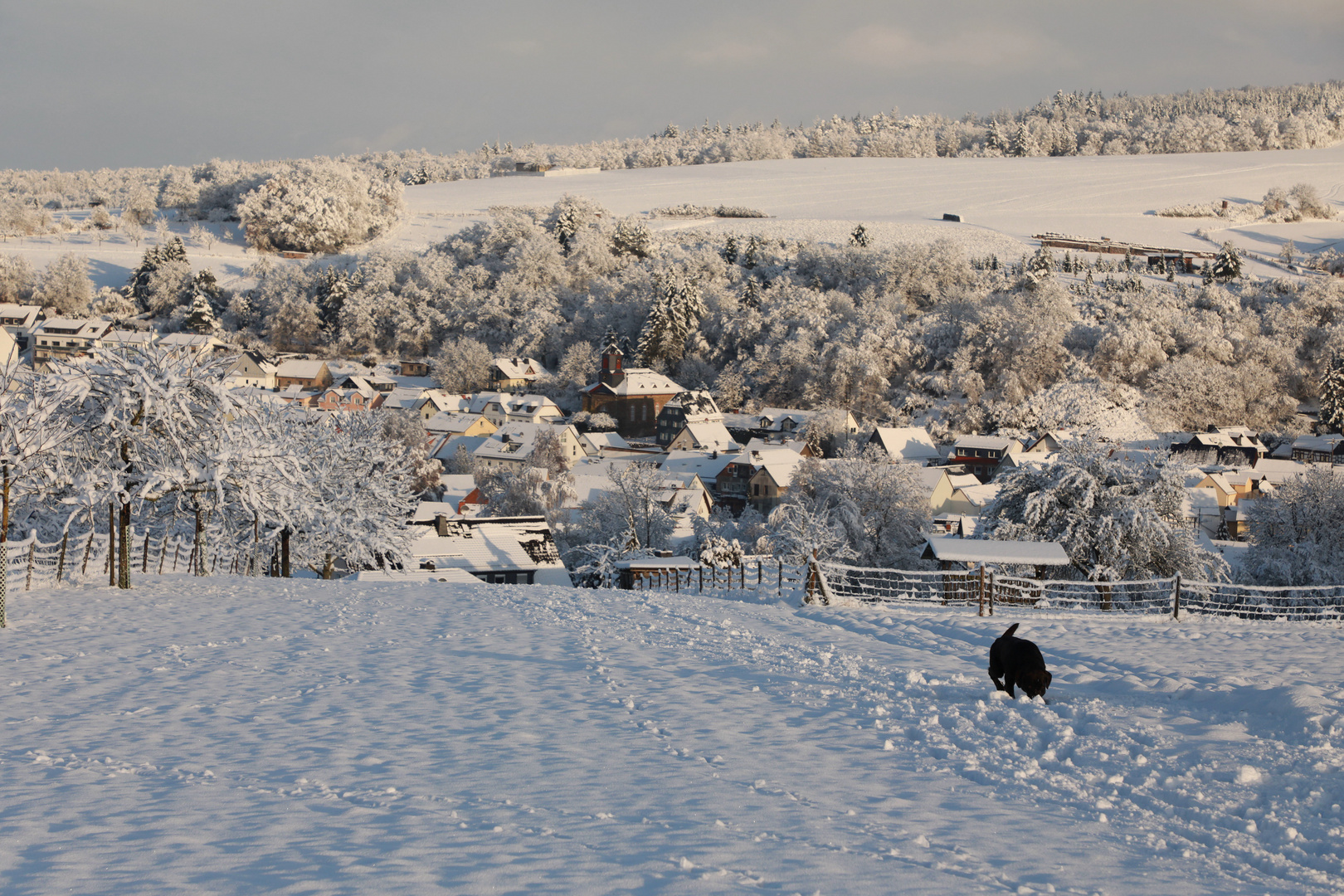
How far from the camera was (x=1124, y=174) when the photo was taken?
104312 millimetres

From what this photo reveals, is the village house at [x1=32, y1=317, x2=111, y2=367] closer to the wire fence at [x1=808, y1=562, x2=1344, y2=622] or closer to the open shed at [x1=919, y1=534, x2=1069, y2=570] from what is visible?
the wire fence at [x1=808, y1=562, x2=1344, y2=622]

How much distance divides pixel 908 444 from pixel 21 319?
229ft

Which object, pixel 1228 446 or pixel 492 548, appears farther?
pixel 1228 446

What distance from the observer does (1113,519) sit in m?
24.8

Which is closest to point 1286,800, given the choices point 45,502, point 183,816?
point 183,816

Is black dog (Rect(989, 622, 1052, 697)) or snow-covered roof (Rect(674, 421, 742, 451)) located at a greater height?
snow-covered roof (Rect(674, 421, 742, 451))

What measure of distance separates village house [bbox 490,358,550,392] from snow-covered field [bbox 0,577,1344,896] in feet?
211

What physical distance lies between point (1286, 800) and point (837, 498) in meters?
30.1

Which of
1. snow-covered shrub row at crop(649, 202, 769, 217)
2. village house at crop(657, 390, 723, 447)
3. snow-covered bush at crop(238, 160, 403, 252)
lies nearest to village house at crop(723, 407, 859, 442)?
village house at crop(657, 390, 723, 447)

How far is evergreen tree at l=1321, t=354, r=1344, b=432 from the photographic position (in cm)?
5769

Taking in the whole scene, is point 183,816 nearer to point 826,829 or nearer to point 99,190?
point 826,829

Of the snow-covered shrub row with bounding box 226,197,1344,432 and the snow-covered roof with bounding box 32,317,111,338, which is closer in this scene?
the snow-covered shrub row with bounding box 226,197,1344,432

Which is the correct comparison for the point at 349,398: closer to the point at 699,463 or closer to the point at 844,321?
the point at 699,463

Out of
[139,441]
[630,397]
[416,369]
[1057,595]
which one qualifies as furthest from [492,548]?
[416,369]
